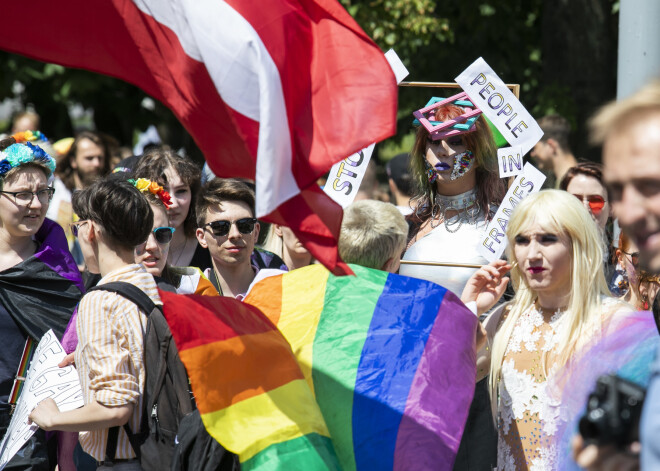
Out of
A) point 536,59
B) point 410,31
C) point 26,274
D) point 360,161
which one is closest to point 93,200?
point 26,274

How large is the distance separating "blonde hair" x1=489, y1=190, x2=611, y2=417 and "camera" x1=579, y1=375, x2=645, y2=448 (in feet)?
5.92

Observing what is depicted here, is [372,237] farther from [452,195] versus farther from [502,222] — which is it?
[452,195]

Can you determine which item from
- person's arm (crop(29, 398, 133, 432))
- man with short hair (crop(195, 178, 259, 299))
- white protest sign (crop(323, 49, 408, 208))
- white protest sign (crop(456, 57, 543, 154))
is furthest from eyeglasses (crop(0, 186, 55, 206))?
white protest sign (crop(456, 57, 543, 154))

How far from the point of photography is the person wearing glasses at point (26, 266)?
15.1 feet

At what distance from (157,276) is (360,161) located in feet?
4.03

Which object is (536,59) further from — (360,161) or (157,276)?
(157,276)

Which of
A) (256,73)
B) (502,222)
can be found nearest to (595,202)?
(502,222)

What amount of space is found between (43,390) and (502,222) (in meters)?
2.13

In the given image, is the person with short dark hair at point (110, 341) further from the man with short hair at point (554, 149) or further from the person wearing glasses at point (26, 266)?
the man with short hair at point (554, 149)

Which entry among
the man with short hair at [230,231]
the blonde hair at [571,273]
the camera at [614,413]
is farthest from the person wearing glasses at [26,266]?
the camera at [614,413]

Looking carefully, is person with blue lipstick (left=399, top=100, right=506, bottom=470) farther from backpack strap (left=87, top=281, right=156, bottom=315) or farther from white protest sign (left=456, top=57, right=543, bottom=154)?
backpack strap (left=87, top=281, right=156, bottom=315)

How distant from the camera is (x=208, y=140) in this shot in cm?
347

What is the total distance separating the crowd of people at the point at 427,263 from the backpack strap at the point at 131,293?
3cm

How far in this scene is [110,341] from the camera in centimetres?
343
